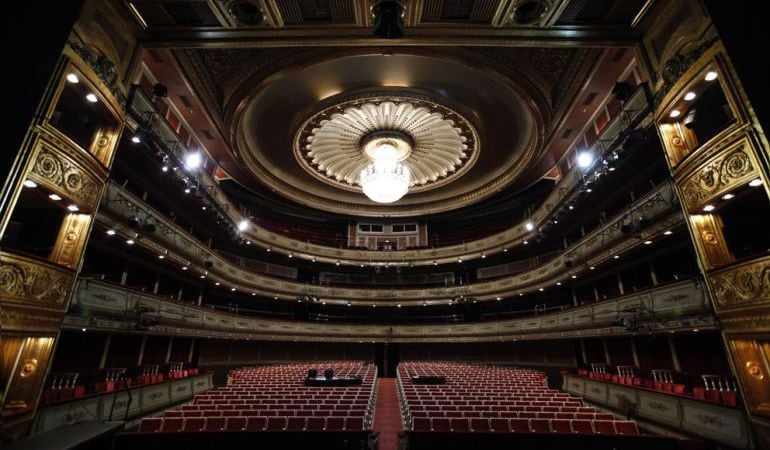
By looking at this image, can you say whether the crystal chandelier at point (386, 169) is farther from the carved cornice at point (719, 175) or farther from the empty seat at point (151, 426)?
the empty seat at point (151, 426)

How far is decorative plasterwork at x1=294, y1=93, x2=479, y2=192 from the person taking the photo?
1288 cm

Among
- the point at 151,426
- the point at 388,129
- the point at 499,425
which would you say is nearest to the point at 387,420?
the point at 499,425

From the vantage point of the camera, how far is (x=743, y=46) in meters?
2.14

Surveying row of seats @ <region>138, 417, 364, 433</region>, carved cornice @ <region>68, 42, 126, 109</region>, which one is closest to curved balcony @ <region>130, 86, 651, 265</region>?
carved cornice @ <region>68, 42, 126, 109</region>

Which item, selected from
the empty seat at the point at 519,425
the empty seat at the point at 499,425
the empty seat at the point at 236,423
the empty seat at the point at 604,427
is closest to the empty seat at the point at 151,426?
the empty seat at the point at 236,423

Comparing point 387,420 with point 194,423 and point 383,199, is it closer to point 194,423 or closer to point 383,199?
point 194,423

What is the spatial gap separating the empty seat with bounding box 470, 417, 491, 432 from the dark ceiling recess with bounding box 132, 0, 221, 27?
9716 millimetres

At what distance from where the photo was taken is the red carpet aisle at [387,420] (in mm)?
6414

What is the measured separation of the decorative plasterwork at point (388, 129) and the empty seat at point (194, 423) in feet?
34.6

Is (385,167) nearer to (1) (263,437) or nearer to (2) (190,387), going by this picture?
(1) (263,437)

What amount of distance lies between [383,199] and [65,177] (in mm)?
8907

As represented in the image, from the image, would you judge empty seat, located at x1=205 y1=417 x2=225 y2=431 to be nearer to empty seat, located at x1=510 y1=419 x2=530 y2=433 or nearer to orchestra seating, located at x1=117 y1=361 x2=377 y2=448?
orchestra seating, located at x1=117 y1=361 x2=377 y2=448

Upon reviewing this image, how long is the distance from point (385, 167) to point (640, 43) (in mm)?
8303

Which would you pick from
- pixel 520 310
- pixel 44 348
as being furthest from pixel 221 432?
pixel 520 310
